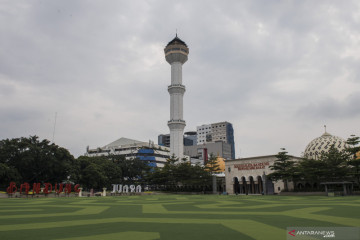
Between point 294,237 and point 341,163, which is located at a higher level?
point 341,163

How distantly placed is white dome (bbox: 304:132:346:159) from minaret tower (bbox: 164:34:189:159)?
3865 centimetres

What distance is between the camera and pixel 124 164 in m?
90.9

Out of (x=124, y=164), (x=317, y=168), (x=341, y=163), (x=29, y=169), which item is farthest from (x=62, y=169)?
(x=341, y=163)

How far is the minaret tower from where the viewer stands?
91.9 meters

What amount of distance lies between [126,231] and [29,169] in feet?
198

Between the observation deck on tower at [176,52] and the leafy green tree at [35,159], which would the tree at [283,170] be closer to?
the leafy green tree at [35,159]

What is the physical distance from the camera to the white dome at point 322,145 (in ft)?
214

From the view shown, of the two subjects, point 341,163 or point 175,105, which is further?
point 175,105

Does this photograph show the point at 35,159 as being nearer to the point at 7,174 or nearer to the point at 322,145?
the point at 7,174

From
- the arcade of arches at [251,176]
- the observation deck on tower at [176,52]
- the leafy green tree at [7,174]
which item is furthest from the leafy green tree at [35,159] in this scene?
the observation deck on tower at [176,52]

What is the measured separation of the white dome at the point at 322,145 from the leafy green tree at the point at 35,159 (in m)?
55.9

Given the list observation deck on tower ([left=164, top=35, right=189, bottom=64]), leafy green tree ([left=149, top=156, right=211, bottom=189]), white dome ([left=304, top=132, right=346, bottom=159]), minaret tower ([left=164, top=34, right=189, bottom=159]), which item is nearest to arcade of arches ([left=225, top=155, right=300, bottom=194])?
white dome ([left=304, top=132, right=346, bottom=159])

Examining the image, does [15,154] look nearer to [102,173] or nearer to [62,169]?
[62,169]

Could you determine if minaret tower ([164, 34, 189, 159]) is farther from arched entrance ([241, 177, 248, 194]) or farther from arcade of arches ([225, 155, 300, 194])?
arched entrance ([241, 177, 248, 194])
